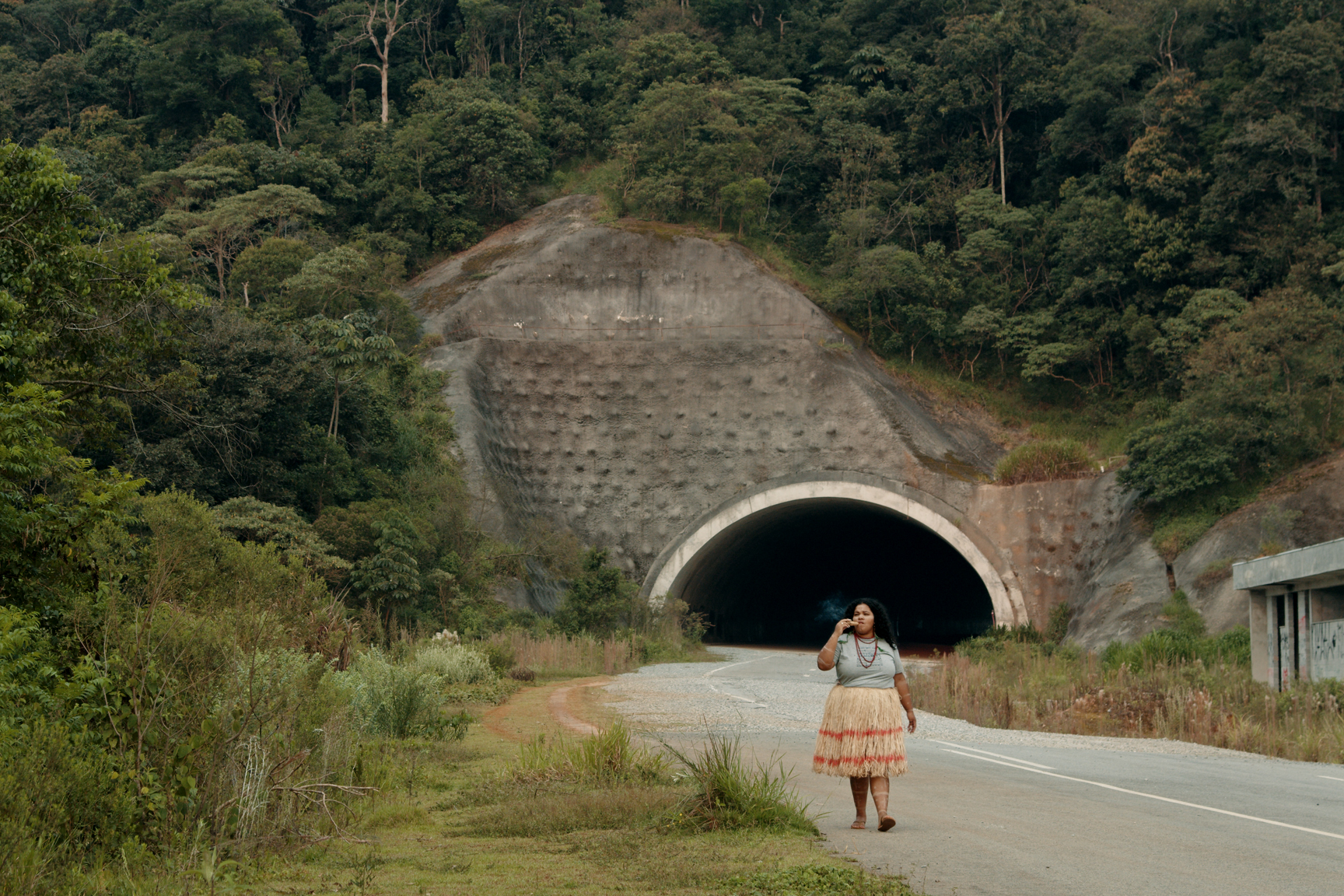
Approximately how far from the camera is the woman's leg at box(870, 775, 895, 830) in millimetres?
7859

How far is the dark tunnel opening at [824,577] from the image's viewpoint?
39531mm

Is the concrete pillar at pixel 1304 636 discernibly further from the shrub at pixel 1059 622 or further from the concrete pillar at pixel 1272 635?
the shrub at pixel 1059 622

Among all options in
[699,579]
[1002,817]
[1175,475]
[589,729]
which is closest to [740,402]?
[699,579]

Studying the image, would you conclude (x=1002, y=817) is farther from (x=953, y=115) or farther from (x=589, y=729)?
(x=953, y=115)

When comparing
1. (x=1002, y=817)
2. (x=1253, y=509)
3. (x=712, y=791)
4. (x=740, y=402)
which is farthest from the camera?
(x=740, y=402)

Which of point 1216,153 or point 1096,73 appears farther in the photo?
point 1096,73

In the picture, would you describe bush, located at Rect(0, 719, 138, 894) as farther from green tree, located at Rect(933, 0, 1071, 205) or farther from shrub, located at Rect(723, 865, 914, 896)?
green tree, located at Rect(933, 0, 1071, 205)

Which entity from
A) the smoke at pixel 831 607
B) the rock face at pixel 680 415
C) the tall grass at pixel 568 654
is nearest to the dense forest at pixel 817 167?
the rock face at pixel 680 415

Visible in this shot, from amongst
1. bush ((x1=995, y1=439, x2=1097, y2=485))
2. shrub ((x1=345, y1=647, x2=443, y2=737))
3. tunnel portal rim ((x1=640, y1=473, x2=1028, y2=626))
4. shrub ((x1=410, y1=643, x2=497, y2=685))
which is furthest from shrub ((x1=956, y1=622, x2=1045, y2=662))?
shrub ((x1=345, y1=647, x2=443, y2=737))

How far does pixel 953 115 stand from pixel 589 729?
40.2m

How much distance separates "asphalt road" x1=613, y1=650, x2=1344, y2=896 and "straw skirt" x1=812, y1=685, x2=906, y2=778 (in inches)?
17.8

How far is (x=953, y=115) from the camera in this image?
47688mm

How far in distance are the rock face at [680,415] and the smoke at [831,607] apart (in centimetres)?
1623

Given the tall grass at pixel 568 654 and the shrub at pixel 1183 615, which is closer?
the tall grass at pixel 568 654
